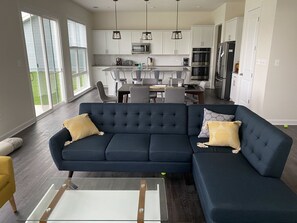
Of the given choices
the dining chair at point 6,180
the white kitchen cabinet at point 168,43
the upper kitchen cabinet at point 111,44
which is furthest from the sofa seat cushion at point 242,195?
the upper kitchen cabinet at point 111,44

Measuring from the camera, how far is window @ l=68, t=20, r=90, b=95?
23.7 ft

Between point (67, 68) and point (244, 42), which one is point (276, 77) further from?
point (67, 68)

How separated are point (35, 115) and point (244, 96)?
5.04 meters

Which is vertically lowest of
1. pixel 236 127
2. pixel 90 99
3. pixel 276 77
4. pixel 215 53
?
pixel 90 99

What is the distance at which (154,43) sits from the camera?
898 centimetres

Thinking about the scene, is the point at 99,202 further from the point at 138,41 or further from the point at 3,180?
the point at 138,41

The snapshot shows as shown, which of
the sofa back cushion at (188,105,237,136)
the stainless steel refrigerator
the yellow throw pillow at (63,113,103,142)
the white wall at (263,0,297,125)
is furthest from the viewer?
the stainless steel refrigerator

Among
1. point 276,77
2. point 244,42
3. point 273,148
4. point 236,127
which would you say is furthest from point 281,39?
point 273,148

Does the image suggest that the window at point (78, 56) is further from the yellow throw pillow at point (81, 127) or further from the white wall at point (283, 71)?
the white wall at point (283, 71)

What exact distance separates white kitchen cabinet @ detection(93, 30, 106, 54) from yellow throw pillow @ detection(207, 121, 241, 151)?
7.72 meters

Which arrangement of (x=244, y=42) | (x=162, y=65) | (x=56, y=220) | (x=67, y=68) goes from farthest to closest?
(x=162, y=65)
(x=67, y=68)
(x=244, y=42)
(x=56, y=220)

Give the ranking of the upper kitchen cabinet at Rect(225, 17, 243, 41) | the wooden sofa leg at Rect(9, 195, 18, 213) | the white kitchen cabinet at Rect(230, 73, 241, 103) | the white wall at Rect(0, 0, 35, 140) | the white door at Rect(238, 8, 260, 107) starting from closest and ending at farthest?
the wooden sofa leg at Rect(9, 195, 18, 213) → the white wall at Rect(0, 0, 35, 140) → the white door at Rect(238, 8, 260, 107) → the white kitchen cabinet at Rect(230, 73, 241, 103) → the upper kitchen cabinet at Rect(225, 17, 243, 41)

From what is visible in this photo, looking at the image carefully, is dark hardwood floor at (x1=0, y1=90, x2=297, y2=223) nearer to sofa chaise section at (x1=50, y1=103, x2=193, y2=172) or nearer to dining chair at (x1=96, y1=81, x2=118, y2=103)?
sofa chaise section at (x1=50, y1=103, x2=193, y2=172)

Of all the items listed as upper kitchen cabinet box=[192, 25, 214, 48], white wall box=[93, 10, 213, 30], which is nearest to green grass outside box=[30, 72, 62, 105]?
white wall box=[93, 10, 213, 30]
